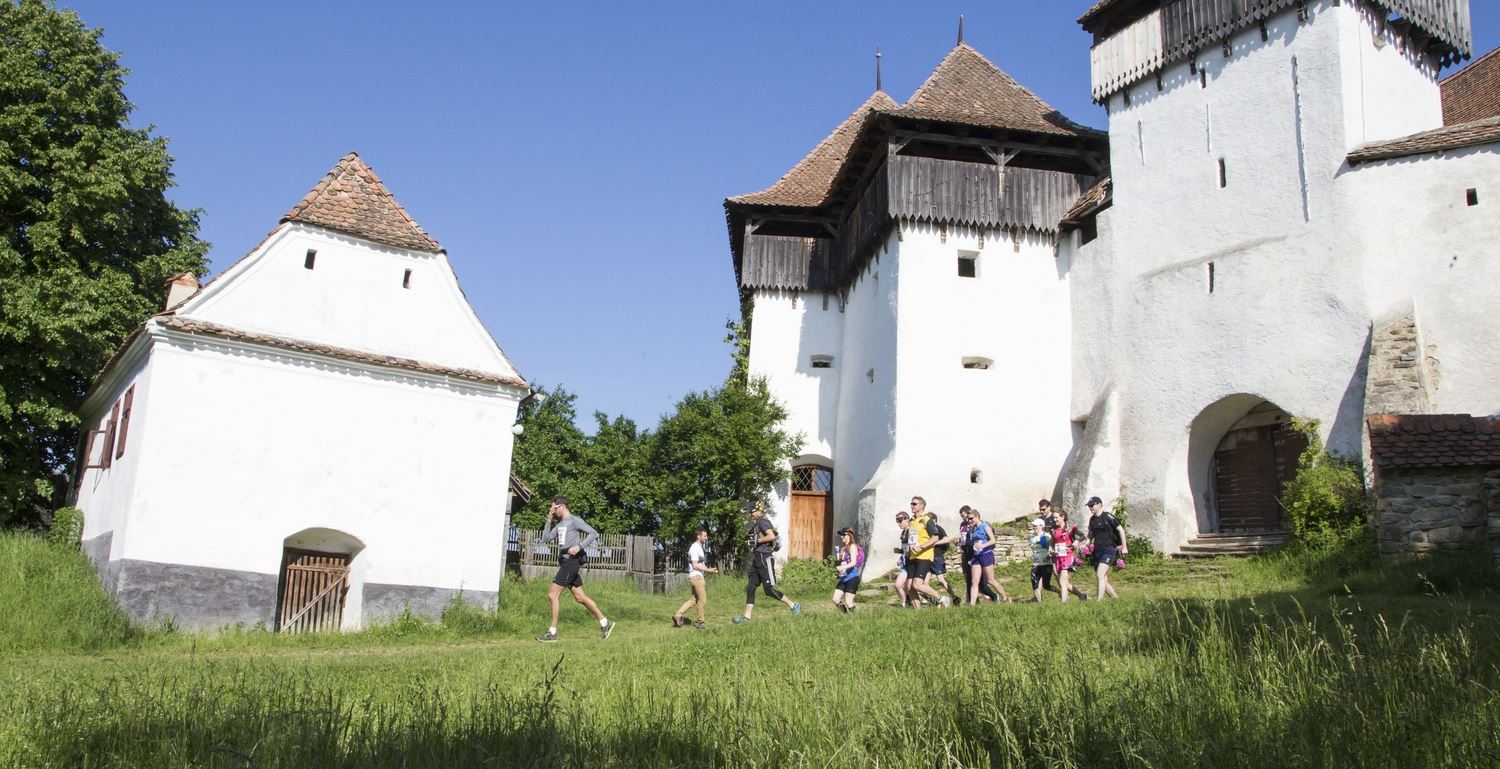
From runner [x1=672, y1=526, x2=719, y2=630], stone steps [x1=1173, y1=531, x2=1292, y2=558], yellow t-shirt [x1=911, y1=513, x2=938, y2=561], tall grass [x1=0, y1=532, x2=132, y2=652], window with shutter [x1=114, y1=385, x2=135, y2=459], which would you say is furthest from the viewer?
stone steps [x1=1173, y1=531, x2=1292, y2=558]

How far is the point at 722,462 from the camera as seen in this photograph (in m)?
26.4

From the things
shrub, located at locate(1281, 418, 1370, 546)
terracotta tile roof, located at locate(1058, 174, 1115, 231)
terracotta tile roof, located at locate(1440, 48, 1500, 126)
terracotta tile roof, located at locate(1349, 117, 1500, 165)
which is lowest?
shrub, located at locate(1281, 418, 1370, 546)

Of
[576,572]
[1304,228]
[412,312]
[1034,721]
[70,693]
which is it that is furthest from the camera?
[1304,228]

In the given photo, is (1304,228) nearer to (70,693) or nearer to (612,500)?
(70,693)

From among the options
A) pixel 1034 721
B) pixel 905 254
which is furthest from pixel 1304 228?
pixel 1034 721

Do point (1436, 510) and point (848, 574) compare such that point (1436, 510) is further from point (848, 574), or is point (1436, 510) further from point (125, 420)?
point (125, 420)

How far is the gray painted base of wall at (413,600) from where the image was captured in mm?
15508

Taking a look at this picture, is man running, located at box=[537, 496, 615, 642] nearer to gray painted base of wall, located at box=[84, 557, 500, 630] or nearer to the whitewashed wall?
gray painted base of wall, located at box=[84, 557, 500, 630]

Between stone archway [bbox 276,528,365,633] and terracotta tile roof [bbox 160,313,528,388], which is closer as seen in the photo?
terracotta tile roof [bbox 160,313,528,388]

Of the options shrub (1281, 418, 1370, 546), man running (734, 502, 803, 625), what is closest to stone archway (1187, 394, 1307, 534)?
shrub (1281, 418, 1370, 546)

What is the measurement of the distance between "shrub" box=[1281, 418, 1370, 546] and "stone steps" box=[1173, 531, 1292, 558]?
817 mm

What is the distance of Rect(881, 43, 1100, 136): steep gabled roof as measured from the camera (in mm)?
24609

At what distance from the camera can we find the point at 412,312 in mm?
16906

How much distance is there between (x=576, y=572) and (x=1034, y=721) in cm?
954
